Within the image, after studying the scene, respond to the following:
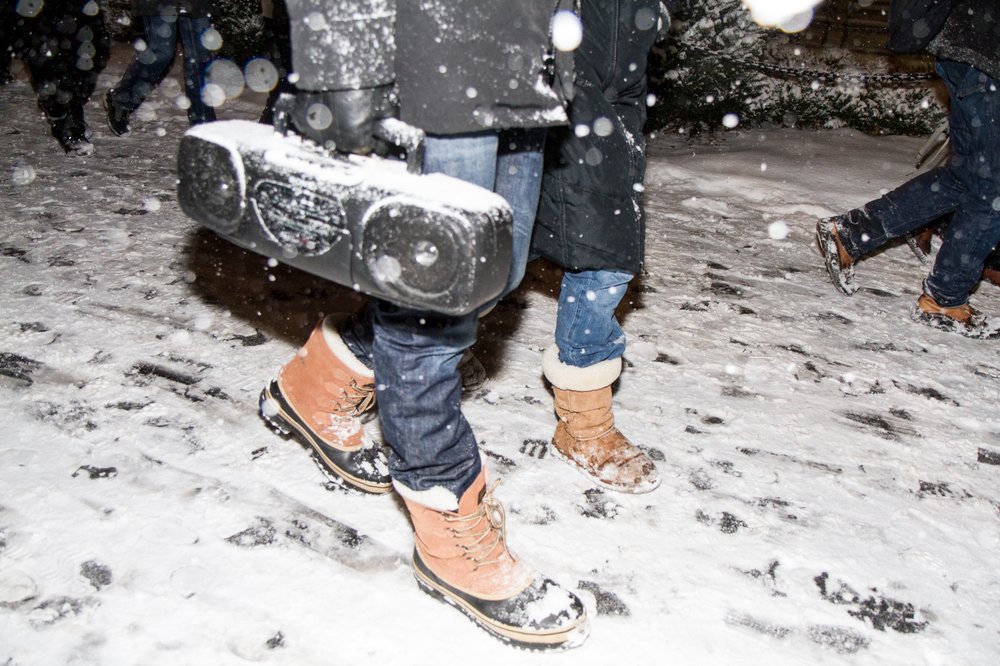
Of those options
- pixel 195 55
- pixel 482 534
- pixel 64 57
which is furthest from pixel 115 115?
pixel 482 534

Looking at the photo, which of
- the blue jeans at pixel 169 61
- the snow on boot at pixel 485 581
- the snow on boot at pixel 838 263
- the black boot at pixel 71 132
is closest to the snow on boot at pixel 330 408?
the snow on boot at pixel 485 581

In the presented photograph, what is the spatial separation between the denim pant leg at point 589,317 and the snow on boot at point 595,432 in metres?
0.04

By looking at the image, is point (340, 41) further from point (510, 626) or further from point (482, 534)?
point (510, 626)

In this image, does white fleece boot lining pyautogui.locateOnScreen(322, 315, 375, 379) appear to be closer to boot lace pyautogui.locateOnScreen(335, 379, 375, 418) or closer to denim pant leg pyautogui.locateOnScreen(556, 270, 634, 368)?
boot lace pyautogui.locateOnScreen(335, 379, 375, 418)

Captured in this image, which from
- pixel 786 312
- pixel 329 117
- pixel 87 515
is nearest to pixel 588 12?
pixel 329 117

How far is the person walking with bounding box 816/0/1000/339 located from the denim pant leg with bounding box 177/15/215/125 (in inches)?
125

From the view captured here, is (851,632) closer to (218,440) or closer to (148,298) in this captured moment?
(218,440)

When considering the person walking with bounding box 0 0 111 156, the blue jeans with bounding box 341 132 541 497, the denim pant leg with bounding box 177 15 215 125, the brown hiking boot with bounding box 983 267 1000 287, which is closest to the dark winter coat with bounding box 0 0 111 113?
the person walking with bounding box 0 0 111 156

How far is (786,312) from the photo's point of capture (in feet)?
9.68

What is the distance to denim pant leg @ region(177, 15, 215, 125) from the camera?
11.7 feet

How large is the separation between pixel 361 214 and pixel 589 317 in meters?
0.89

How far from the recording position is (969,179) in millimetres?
2693

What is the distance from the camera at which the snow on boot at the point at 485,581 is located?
4.71 ft

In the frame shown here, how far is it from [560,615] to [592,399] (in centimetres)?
62
